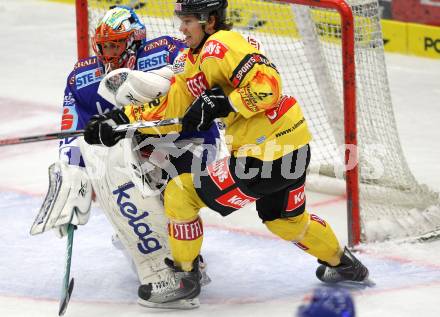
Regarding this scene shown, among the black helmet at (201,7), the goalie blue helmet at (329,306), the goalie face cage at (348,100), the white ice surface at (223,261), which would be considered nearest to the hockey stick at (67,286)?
the white ice surface at (223,261)

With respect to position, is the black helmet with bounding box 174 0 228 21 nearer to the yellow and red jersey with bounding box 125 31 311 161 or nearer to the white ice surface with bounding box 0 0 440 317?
the yellow and red jersey with bounding box 125 31 311 161

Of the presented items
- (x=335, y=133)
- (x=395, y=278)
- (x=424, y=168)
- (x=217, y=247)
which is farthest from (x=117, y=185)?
(x=424, y=168)

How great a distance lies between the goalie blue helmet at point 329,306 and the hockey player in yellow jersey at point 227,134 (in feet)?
5.06

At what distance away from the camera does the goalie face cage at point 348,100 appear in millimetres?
4965

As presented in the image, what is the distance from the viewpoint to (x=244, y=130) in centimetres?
418

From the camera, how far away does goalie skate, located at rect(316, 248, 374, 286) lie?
453 cm

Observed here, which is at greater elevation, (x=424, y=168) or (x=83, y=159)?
(x=83, y=159)

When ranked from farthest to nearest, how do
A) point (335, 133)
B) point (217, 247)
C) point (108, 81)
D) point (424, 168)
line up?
point (424, 168)
point (335, 133)
point (217, 247)
point (108, 81)

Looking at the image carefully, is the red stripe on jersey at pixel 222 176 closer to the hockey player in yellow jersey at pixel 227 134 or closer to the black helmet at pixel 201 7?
the hockey player in yellow jersey at pixel 227 134

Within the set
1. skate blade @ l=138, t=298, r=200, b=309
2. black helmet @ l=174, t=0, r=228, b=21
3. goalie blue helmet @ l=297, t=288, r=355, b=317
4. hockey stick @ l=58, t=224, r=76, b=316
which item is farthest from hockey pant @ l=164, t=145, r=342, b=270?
goalie blue helmet @ l=297, t=288, r=355, b=317

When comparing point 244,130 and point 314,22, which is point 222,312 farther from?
point 314,22

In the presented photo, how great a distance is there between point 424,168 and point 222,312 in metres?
2.16

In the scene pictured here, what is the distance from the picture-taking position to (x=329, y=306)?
8.26 feet

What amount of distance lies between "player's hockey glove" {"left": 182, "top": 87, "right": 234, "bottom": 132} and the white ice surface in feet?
2.63
